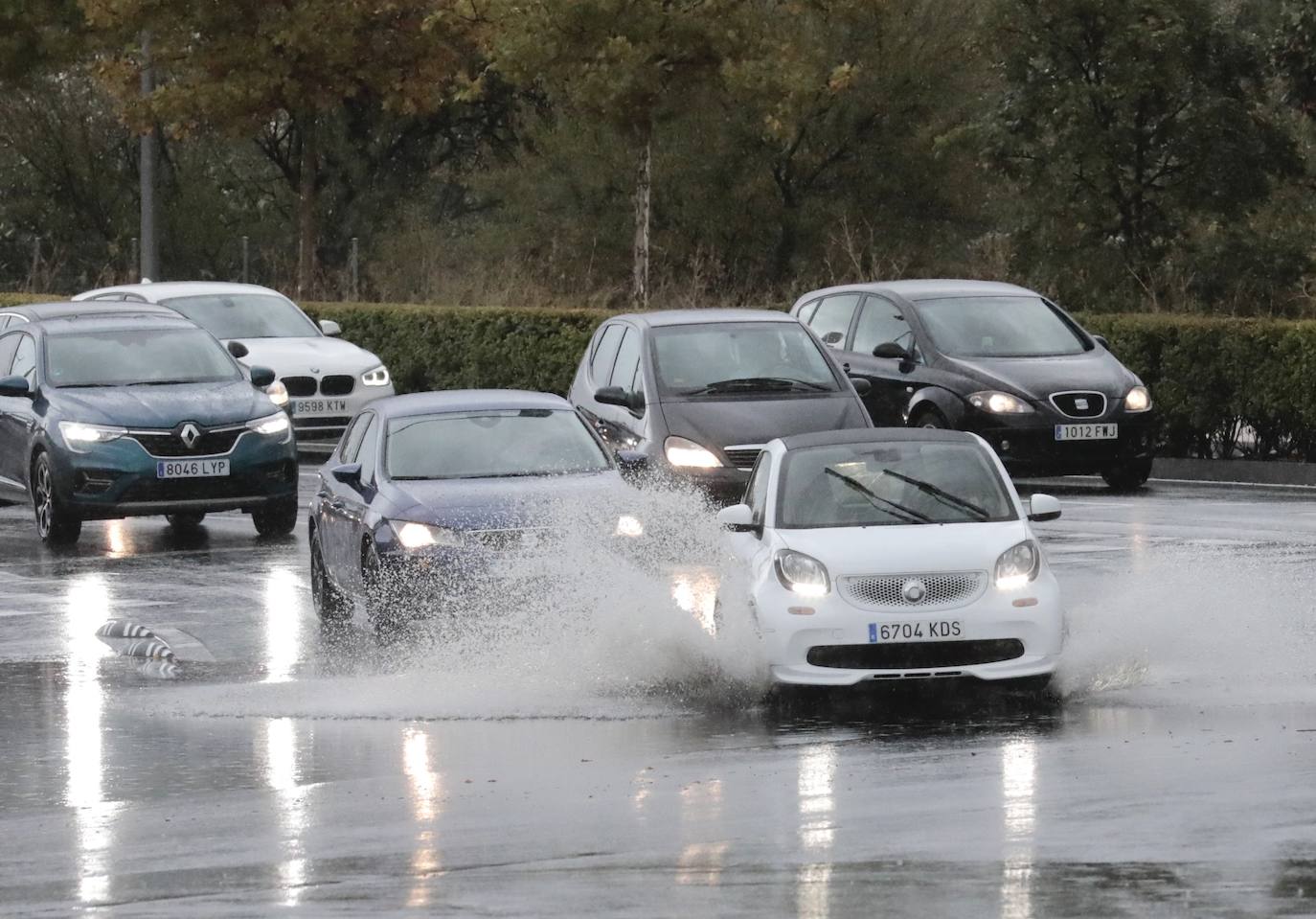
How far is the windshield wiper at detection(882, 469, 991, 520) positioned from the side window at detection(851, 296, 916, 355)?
10.6 metres

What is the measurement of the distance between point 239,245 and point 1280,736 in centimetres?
4278

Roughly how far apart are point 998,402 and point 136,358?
7.25m

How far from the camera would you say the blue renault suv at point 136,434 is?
1912cm

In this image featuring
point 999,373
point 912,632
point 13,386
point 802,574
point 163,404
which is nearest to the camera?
point 912,632

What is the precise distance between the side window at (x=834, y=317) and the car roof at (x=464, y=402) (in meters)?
8.01

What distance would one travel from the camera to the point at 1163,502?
833 inches

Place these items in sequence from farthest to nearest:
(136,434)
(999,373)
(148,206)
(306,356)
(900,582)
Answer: (148,206) < (306,356) < (999,373) < (136,434) < (900,582)

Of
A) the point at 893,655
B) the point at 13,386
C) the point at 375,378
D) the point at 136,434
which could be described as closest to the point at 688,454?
the point at 136,434

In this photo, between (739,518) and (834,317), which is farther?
(834,317)

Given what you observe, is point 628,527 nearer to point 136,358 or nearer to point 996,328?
point 136,358

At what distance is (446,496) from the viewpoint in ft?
46.4

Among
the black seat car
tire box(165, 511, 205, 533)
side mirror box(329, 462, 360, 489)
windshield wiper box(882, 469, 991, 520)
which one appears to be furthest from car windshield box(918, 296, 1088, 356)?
windshield wiper box(882, 469, 991, 520)

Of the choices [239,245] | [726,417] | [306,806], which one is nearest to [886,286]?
[726,417]

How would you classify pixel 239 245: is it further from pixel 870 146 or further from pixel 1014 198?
pixel 1014 198
